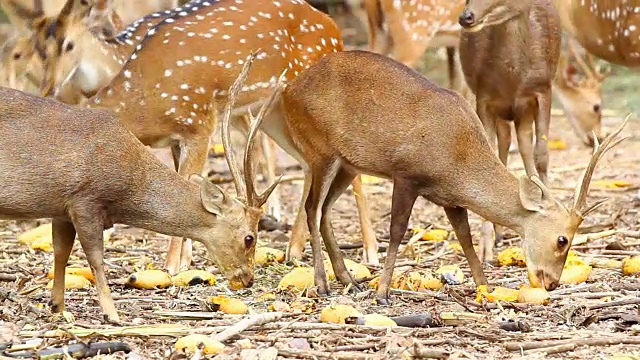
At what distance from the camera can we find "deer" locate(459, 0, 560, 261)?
318 inches

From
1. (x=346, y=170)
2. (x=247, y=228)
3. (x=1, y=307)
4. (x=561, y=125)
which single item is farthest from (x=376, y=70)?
(x=561, y=125)

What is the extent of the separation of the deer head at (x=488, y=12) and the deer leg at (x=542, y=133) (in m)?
0.56

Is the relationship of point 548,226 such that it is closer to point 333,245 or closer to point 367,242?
point 333,245

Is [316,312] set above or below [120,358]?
below

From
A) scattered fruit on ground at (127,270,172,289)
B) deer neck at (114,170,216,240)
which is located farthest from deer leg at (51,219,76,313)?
scattered fruit on ground at (127,270,172,289)

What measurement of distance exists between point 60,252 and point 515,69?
328cm

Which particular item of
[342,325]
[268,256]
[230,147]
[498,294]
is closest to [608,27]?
[268,256]

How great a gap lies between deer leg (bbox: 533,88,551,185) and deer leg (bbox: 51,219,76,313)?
3.21 m

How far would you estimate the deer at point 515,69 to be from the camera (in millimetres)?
8078

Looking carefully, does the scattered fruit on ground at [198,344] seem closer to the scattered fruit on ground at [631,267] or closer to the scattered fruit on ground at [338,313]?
the scattered fruit on ground at [338,313]

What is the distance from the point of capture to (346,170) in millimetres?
6910

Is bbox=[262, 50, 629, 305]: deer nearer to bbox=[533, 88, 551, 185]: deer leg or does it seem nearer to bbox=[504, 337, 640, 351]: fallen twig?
bbox=[504, 337, 640, 351]: fallen twig

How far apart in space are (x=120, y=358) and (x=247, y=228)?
1304mm

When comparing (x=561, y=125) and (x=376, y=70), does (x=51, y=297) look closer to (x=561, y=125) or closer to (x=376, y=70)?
(x=376, y=70)
